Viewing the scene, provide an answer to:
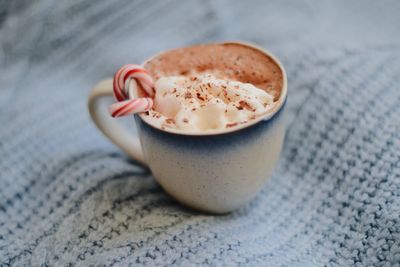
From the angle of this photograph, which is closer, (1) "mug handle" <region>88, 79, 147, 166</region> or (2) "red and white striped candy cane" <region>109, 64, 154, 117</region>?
(2) "red and white striped candy cane" <region>109, 64, 154, 117</region>

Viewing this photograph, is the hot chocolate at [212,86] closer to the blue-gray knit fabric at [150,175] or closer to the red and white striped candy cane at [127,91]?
the red and white striped candy cane at [127,91]

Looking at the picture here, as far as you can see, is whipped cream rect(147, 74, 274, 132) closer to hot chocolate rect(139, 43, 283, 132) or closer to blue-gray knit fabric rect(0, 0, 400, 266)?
hot chocolate rect(139, 43, 283, 132)

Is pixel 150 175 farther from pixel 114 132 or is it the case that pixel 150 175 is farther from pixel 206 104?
pixel 206 104

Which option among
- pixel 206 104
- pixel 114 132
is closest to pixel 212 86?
pixel 206 104

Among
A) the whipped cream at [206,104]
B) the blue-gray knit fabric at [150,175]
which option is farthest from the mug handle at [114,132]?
the whipped cream at [206,104]

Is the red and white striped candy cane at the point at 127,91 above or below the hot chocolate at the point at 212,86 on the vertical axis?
above

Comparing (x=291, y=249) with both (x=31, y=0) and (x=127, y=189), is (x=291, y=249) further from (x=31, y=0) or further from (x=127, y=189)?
(x=31, y=0)

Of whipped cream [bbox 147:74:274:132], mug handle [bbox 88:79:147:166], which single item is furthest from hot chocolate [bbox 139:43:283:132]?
mug handle [bbox 88:79:147:166]
